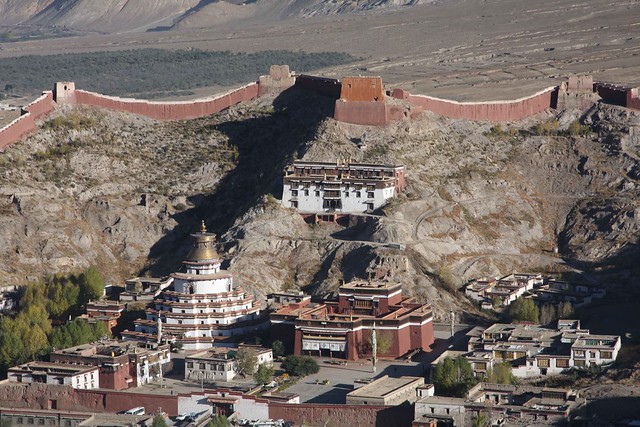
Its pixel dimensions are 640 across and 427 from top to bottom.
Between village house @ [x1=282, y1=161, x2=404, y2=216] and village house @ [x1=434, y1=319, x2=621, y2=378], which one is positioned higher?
village house @ [x1=282, y1=161, x2=404, y2=216]

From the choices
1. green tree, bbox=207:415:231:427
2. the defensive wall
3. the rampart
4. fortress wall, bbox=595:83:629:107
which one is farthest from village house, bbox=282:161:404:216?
green tree, bbox=207:415:231:427

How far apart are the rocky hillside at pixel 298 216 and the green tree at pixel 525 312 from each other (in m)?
3.41

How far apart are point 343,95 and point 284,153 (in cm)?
470

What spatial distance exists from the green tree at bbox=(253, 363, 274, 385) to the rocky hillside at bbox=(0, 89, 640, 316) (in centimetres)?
1172

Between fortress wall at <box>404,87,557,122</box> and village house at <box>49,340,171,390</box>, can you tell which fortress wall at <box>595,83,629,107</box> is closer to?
fortress wall at <box>404,87,557,122</box>

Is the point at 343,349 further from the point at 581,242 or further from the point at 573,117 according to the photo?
the point at 573,117

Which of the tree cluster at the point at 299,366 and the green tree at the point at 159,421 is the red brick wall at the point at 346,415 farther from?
the tree cluster at the point at 299,366

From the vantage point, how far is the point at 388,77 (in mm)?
175250

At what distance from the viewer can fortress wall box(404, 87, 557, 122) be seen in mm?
115062

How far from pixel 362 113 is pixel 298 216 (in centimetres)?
1022

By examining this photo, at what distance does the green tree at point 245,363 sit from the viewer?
86188 mm

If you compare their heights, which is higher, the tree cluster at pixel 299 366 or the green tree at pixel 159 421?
the tree cluster at pixel 299 366

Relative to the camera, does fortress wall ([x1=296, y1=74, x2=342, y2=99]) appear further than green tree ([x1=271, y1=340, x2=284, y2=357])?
Yes

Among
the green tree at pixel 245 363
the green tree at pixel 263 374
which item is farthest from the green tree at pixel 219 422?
the green tree at pixel 245 363
